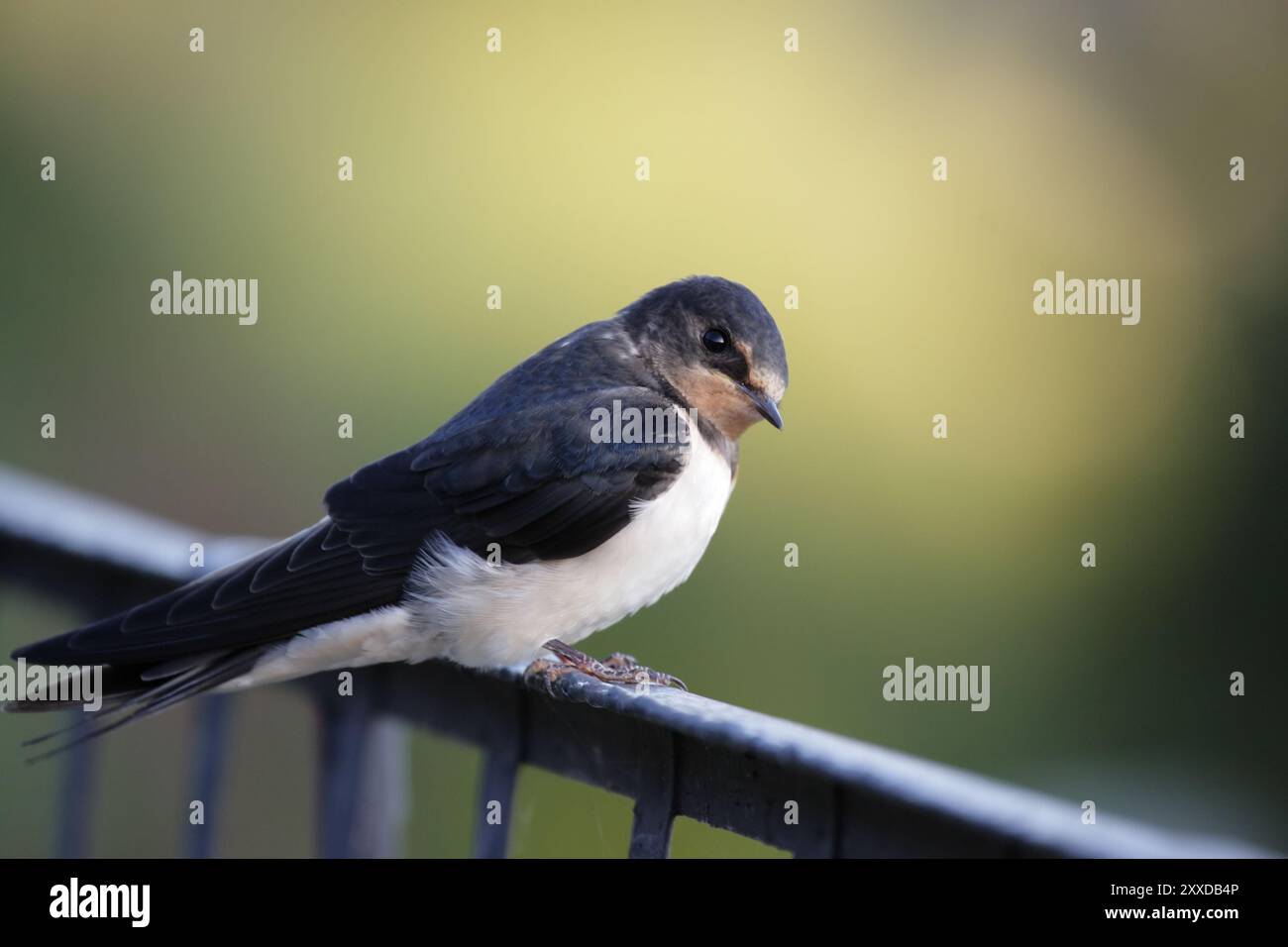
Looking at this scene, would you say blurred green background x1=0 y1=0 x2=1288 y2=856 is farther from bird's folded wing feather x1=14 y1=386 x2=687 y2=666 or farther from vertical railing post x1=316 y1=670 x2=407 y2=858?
vertical railing post x1=316 y1=670 x2=407 y2=858

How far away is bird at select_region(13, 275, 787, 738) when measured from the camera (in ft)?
7.28

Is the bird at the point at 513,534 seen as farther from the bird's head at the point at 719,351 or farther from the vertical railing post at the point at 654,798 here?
the vertical railing post at the point at 654,798

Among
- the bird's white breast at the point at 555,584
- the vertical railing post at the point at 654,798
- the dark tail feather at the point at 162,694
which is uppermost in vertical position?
the bird's white breast at the point at 555,584

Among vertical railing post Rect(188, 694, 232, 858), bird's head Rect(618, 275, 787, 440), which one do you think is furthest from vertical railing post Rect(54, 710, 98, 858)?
bird's head Rect(618, 275, 787, 440)

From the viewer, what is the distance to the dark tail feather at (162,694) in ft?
6.99

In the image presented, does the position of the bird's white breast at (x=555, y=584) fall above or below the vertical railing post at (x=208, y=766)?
above

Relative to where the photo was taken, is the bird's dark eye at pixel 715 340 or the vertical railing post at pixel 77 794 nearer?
the vertical railing post at pixel 77 794

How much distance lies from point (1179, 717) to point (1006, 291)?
1206 millimetres

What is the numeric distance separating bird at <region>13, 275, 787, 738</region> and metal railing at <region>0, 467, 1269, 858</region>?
0.30ft

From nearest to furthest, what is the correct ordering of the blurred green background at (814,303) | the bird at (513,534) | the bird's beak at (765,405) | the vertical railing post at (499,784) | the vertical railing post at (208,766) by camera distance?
the vertical railing post at (499,784) → the vertical railing post at (208,766) → the bird at (513,534) → the bird's beak at (765,405) → the blurred green background at (814,303)

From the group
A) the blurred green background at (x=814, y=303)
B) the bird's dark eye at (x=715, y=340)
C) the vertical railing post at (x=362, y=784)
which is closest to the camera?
the vertical railing post at (x=362, y=784)

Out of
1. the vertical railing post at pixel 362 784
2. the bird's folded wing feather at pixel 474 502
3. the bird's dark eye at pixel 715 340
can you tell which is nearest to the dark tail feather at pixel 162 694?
the bird's folded wing feather at pixel 474 502

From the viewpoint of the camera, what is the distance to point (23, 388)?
4.37 meters

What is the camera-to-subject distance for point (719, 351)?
268 cm
